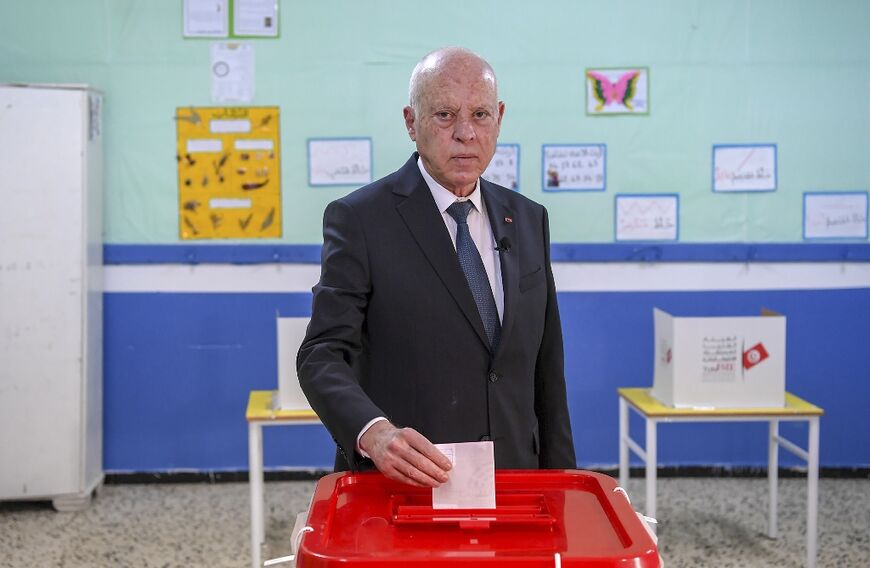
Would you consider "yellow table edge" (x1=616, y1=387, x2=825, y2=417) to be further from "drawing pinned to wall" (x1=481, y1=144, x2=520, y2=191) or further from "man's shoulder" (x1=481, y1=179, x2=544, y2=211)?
"man's shoulder" (x1=481, y1=179, x2=544, y2=211)

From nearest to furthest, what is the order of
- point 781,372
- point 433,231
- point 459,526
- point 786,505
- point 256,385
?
point 459,526, point 433,231, point 781,372, point 786,505, point 256,385

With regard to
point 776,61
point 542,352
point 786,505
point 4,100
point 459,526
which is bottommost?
point 786,505

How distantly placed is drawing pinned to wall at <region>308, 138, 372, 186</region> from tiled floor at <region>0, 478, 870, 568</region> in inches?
55.7

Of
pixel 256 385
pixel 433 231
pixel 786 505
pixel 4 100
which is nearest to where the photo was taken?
pixel 433 231

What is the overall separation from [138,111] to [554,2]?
1925 millimetres

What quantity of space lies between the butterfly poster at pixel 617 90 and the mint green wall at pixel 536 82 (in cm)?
4

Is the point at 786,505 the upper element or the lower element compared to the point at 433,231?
lower

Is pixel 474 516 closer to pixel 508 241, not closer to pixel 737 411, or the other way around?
pixel 508 241

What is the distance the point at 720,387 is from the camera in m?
3.34

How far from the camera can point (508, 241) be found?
1719 millimetres

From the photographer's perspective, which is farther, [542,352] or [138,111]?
[138,111]

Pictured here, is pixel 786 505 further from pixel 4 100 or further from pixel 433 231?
pixel 4 100

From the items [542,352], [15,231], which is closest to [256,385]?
[15,231]

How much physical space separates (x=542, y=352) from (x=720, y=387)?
1703 millimetres
